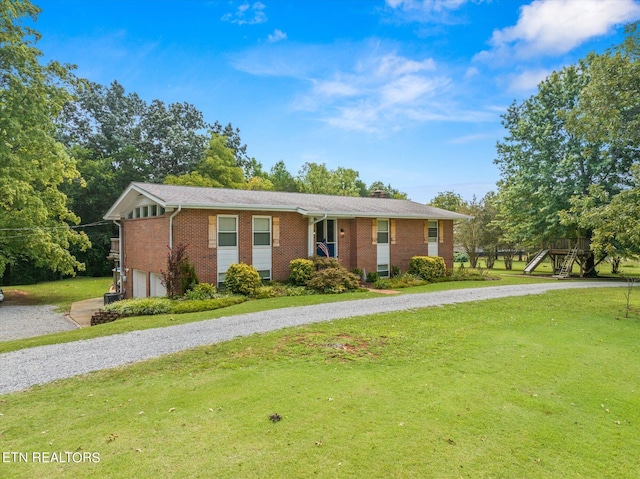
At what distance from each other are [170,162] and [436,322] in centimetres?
3259

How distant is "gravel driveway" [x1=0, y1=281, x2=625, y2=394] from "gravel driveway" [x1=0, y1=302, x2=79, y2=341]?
460 cm

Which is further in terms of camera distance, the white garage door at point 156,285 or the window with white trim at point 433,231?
the window with white trim at point 433,231

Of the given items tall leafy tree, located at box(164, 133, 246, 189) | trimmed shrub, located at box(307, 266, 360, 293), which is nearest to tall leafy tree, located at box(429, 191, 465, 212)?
tall leafy tree, located at box(164, 133, 246, 189)

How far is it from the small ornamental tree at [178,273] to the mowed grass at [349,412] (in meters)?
6.77

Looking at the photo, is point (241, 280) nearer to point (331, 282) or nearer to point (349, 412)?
point (331, 282)

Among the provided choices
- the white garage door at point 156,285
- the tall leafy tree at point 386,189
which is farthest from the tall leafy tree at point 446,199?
the white garage door at point 156,285

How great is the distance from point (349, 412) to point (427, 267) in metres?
16.1

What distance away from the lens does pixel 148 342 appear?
27.7ft

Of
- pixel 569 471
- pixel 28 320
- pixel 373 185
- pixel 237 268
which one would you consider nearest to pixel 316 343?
pixel 569 471

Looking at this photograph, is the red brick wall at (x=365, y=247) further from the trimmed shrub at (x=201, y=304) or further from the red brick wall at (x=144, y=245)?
the red brick wall at (x=144, y=245)

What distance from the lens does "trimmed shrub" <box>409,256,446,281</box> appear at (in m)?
19.9

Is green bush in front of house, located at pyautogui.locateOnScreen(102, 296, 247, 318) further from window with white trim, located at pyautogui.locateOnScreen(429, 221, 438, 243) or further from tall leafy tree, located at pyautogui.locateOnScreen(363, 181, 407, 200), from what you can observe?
tall leafy tree, located at pyautogui.locateOnScreen(363, 181, 407, 200)

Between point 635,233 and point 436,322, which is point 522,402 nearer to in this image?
point 436,322

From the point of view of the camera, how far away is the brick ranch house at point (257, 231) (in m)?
15.0
